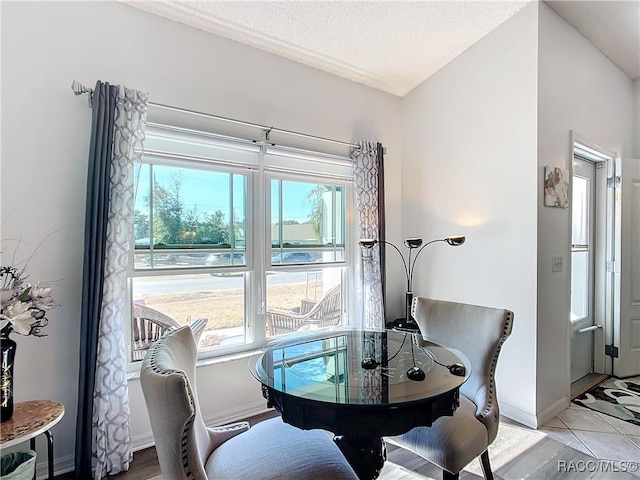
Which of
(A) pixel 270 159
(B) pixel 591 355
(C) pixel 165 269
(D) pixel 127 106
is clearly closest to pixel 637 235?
A: (B) pixel 591 355

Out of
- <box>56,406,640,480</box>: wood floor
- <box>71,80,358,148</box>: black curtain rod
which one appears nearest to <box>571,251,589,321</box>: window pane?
<box>56,406,640,480</box>: wood floor

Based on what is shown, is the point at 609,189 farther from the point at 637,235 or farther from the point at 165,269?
the point at 165,269

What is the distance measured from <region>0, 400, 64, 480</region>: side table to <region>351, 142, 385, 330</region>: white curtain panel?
2.27 m

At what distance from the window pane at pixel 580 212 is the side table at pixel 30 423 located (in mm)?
4116

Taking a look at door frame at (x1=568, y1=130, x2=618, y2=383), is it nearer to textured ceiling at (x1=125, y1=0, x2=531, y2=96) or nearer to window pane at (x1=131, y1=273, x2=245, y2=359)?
textured ceiling at (x1=125, y1=0, x2=531, y2=96)

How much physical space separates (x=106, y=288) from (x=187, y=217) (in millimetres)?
694

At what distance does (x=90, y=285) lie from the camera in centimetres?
192

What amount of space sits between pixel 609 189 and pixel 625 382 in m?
1.85

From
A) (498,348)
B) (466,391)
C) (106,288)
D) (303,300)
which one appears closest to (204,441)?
(106,288)

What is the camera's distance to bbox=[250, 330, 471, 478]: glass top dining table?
1.21 metres

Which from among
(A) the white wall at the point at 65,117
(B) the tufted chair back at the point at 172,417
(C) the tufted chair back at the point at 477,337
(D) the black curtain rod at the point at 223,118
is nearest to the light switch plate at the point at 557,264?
(C) the tufted chair back at the point at 477,337

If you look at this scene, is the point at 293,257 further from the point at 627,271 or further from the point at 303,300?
the point at 627,271

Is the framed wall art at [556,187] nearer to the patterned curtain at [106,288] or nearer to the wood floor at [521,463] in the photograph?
the wood floor at [521,463]

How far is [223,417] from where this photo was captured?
8.12 ft
